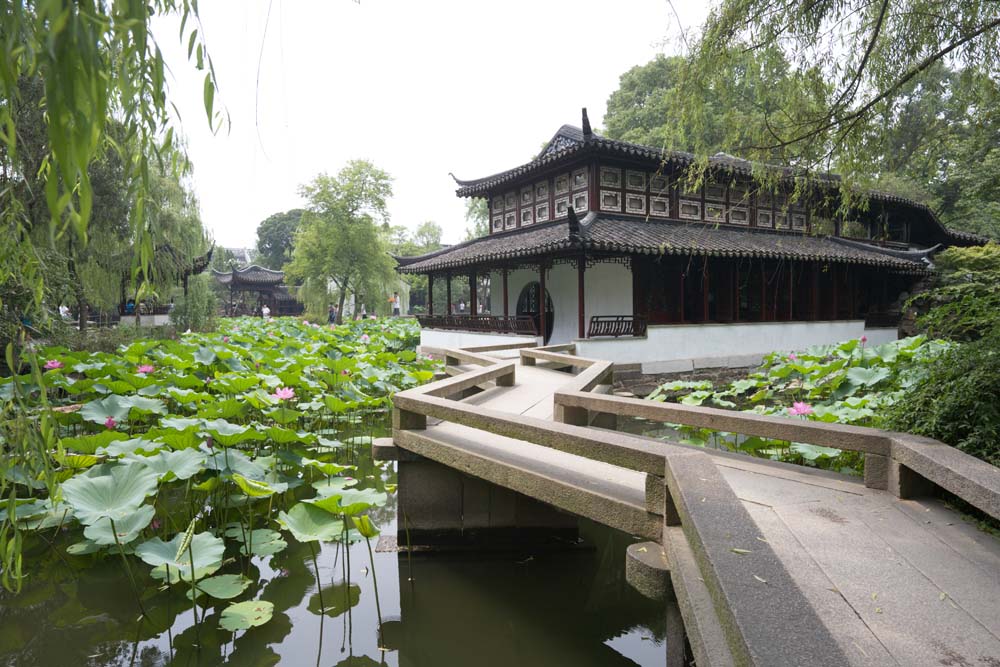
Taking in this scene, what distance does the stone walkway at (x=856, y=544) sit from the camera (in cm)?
156

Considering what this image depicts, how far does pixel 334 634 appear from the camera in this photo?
311 cm

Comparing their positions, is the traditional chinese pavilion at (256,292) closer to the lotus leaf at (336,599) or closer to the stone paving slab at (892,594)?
the lotus leaf at (336,599)

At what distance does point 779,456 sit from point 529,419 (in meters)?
1.96

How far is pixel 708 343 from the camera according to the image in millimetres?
11992

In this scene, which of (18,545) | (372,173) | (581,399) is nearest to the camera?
(18,545)

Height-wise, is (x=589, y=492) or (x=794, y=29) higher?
(x=794, y=29)

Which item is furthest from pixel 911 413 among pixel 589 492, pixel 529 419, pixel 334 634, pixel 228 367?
pixel 228 367

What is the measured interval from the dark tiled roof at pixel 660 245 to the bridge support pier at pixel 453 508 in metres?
6.27

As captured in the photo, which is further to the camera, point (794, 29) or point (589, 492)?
point (794, 29)

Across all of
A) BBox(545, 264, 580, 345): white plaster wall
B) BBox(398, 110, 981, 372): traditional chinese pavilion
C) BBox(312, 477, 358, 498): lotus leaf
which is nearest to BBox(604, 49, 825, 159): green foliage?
BBox(312, 477, 358, 498): lotus leaf

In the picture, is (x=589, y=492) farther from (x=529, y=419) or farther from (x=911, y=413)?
(x=911, y=413)

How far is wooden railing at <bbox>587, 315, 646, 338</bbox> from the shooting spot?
10773mm

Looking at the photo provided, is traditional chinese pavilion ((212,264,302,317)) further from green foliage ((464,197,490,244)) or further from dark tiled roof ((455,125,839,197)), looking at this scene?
dark tiled roof ((455,125,839,197))

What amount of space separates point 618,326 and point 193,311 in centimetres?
1207
